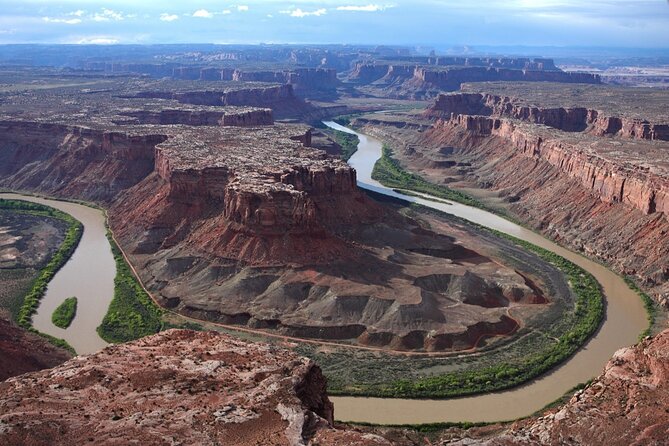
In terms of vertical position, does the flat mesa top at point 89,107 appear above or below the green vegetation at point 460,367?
above

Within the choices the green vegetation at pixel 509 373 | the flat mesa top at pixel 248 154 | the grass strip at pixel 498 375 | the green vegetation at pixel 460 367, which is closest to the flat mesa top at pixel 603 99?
the flat mesa top at pixel 248 154

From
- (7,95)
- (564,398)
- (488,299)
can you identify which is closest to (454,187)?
(488,299)

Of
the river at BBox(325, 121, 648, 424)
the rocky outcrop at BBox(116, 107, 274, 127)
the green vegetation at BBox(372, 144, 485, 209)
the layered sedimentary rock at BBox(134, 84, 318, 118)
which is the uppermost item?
the layered sedimentary rock at BBox(134, 84, 318, 118)

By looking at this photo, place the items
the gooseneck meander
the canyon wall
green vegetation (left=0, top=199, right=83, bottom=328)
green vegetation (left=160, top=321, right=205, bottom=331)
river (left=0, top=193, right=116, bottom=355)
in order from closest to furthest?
the gooseneck meander → river (left=0, top=193, right=116, bottom=355) → green vegetation (left=160, top=321, right=205, bottom=331) → green vegetation (left=0, top=199, right=83, bottom=328) → the canyon wall

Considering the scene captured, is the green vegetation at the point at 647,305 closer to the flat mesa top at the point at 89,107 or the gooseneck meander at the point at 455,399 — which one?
the gooseneck meander at the point at 455,399

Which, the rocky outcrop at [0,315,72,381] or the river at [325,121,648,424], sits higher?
the rocky outcrop at [0,315,72,381]

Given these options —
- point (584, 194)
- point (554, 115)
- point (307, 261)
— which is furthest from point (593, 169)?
point (554, 115)

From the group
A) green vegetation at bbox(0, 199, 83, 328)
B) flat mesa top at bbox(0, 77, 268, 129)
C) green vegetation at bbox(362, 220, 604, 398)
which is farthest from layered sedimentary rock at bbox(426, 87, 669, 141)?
green vegetation at bbox(0, 199, 83, 328)

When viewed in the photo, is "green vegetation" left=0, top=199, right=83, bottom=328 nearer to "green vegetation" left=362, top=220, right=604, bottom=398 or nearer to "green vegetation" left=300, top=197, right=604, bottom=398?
"green vegetation" left=300, top=197, right=604, bottom=398

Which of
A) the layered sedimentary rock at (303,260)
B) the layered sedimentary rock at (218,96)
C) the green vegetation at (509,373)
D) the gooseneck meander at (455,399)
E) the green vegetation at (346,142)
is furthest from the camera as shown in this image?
the layered sedimentary rock at (218,96)
